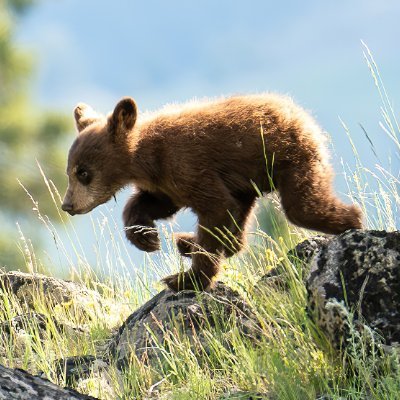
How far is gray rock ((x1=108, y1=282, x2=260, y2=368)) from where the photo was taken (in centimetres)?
481

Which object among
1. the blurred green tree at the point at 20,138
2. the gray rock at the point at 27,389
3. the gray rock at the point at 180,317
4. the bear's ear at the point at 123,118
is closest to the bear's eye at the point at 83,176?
the bear's ear at the point at 123,118

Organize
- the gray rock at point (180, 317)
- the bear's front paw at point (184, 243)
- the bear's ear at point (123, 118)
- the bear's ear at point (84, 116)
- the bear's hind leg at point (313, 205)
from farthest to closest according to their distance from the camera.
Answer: the bear's ear at point (84, 116) < the bear's front paw at point (184, 243) < the bear's ear at point (123, 118) < the bear's hind leg at point (313, 205) < the gray rock at point (180, 317)

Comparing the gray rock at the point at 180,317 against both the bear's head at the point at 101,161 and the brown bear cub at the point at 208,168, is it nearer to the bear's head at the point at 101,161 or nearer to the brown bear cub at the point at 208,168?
the brown bear cub at the point at 208,168

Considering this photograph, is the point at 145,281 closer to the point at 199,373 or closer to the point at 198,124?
the point at 198,124

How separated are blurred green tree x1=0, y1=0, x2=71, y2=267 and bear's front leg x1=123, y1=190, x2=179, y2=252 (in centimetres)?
1143

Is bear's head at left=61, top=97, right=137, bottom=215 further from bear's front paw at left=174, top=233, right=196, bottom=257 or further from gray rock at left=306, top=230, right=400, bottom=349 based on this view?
gray rock at left=306, top=230, right=400, bottom=349

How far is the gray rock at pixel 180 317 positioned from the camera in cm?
481

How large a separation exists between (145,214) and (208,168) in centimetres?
69

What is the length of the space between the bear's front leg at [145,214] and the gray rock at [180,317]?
0.36 meters

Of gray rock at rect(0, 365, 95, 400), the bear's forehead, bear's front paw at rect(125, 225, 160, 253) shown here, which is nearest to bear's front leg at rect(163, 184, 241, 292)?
bear's front paw at rect(125, 225, 160, 253)

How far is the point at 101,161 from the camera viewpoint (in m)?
5.29

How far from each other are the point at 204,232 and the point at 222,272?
0.38m

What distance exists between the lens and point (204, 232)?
4895 millimetres

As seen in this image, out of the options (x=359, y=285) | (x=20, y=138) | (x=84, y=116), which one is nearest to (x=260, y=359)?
(x=359, y=285)
